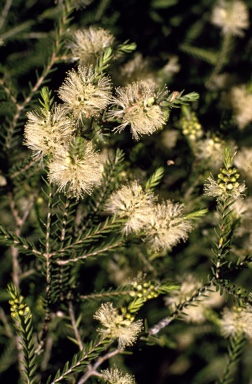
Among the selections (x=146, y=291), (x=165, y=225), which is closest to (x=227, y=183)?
(x=165, y=225)

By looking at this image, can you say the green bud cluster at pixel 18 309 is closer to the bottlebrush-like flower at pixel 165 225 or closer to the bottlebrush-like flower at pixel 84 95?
the bottlebrush-like flower at pixel 165 225

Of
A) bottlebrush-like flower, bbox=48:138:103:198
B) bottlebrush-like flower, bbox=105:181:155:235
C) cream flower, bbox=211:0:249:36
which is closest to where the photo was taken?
bottlebrush-like flower, bbox=48:138:103:198

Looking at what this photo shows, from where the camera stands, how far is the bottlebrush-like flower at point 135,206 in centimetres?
131

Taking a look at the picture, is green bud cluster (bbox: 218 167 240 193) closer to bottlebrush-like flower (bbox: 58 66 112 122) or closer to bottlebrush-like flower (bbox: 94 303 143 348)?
bottlebrush-like flower (bbox: 58 66 112 122)

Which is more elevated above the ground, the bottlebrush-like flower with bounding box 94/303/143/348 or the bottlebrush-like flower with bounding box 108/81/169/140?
the bottlebrush-like flower with bounding box 108/81/169/140

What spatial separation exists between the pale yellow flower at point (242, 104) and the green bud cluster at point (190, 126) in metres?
0.29

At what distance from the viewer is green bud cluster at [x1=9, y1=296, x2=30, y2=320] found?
3.87ft

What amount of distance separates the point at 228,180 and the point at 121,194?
0.39 metres

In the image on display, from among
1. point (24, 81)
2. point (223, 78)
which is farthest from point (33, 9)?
point (223, 78)

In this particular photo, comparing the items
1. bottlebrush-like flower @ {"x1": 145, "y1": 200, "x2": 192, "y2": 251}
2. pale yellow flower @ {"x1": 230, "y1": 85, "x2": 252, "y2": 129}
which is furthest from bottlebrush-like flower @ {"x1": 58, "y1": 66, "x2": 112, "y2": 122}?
pale yellow flower @ {"x1": 230, "y1": 85, "x2": 252, "y2": 129}

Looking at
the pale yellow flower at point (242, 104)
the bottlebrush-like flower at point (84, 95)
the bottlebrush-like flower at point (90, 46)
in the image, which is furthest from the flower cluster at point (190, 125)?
the bottlebrush-like flower at point (84, 95)

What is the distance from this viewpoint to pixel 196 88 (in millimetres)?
2201

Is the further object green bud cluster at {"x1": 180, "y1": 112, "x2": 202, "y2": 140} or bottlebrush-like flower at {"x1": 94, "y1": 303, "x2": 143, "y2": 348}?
green bud cluster at {"x1": 180, "y1": 112, "x2": 202, "y2": 140}

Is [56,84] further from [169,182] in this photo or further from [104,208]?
[169,182]
